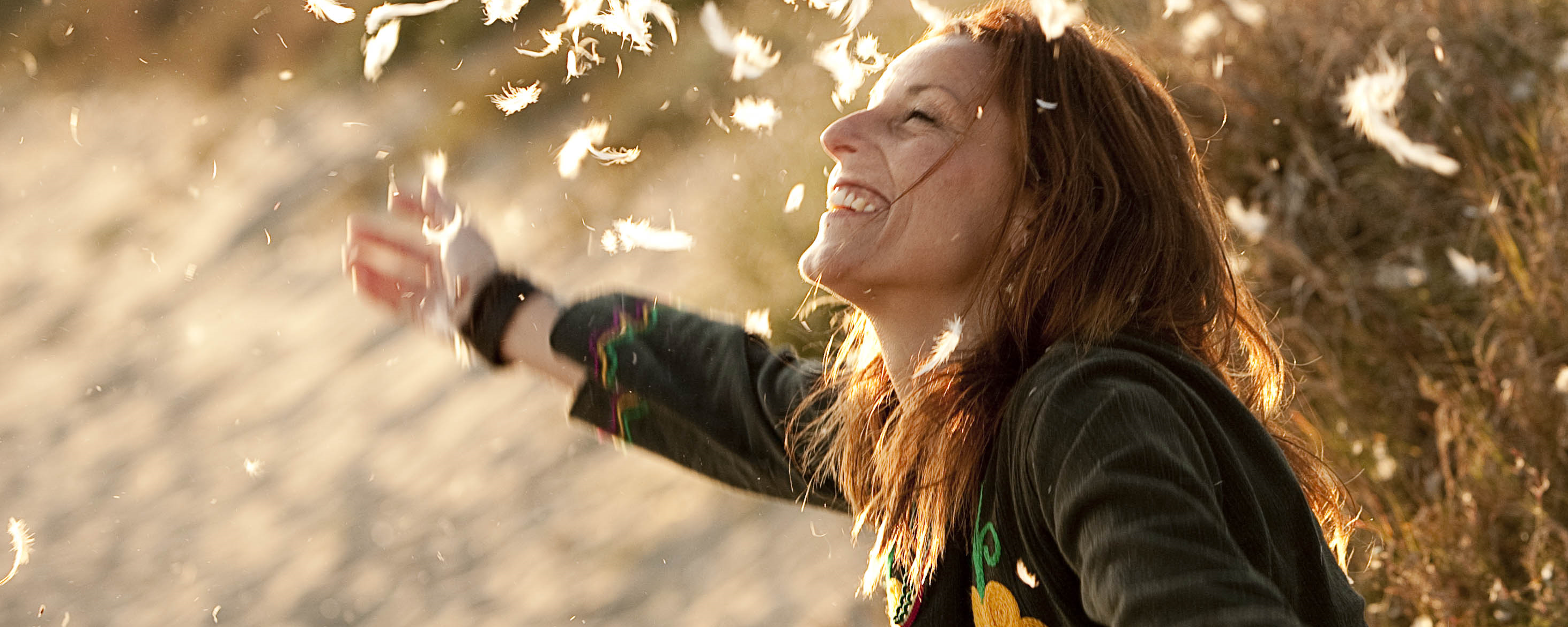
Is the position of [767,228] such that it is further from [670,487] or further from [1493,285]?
[1493,285]

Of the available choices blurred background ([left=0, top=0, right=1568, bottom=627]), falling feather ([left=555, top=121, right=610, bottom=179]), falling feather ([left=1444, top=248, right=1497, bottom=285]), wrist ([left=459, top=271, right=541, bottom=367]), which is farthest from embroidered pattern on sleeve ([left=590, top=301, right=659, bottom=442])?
falling feather ([left=555, top=121, right=610, bottom=179])

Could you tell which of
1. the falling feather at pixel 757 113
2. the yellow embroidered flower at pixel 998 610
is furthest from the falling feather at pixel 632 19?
the falling feather at pixel 757 113

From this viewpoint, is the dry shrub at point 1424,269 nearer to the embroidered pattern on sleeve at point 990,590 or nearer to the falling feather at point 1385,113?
the falling feather at point 1385,113

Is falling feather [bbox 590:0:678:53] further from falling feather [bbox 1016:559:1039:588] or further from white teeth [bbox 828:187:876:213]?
falling feather [bbox 1016:559:1039:588]

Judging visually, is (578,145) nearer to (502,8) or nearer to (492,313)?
(502,8)

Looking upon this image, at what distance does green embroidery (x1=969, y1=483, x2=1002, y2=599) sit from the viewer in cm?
115

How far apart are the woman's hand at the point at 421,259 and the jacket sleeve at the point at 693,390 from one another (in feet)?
0.41

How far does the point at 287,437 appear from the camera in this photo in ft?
12.1

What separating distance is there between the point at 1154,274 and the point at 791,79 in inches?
104

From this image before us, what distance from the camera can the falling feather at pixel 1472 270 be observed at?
100.0 inches

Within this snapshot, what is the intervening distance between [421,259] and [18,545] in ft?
7.89

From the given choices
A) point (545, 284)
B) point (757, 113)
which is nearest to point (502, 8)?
point (545, 284)

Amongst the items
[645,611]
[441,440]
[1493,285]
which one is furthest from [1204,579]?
[441,440]

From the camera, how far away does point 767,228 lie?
3451 millimetres
